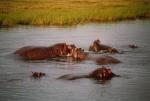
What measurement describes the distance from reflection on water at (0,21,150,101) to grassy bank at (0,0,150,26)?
5.56 ft

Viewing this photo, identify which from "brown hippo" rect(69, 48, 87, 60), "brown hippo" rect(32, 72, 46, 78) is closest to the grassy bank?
"brown hippo" rect(69, 48, 87, 60)

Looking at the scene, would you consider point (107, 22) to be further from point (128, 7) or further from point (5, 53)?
point (5, 53)

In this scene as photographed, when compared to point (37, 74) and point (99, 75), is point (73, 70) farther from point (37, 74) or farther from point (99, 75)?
point (99, 75)

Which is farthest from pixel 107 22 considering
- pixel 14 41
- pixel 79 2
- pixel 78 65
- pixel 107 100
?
pixel 107 100

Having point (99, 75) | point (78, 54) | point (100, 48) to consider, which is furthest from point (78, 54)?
point (99, 75)

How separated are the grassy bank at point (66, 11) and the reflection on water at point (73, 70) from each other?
1.69m

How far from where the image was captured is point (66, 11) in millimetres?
19469

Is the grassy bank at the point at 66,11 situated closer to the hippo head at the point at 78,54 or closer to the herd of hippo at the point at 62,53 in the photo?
the herd of hippo at the point at 62,53

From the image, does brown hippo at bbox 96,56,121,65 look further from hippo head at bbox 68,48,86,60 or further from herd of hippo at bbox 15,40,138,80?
hippo head at bbox 68,48,86,60

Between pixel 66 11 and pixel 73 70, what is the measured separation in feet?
30.9

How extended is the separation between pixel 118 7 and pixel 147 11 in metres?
1.19

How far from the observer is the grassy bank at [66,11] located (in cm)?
1784

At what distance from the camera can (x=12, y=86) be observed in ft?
29.5

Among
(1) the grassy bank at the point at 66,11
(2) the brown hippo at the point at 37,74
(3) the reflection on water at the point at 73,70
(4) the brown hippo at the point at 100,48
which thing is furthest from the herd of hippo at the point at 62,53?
(1) the grassy bank at the point at 66,11
